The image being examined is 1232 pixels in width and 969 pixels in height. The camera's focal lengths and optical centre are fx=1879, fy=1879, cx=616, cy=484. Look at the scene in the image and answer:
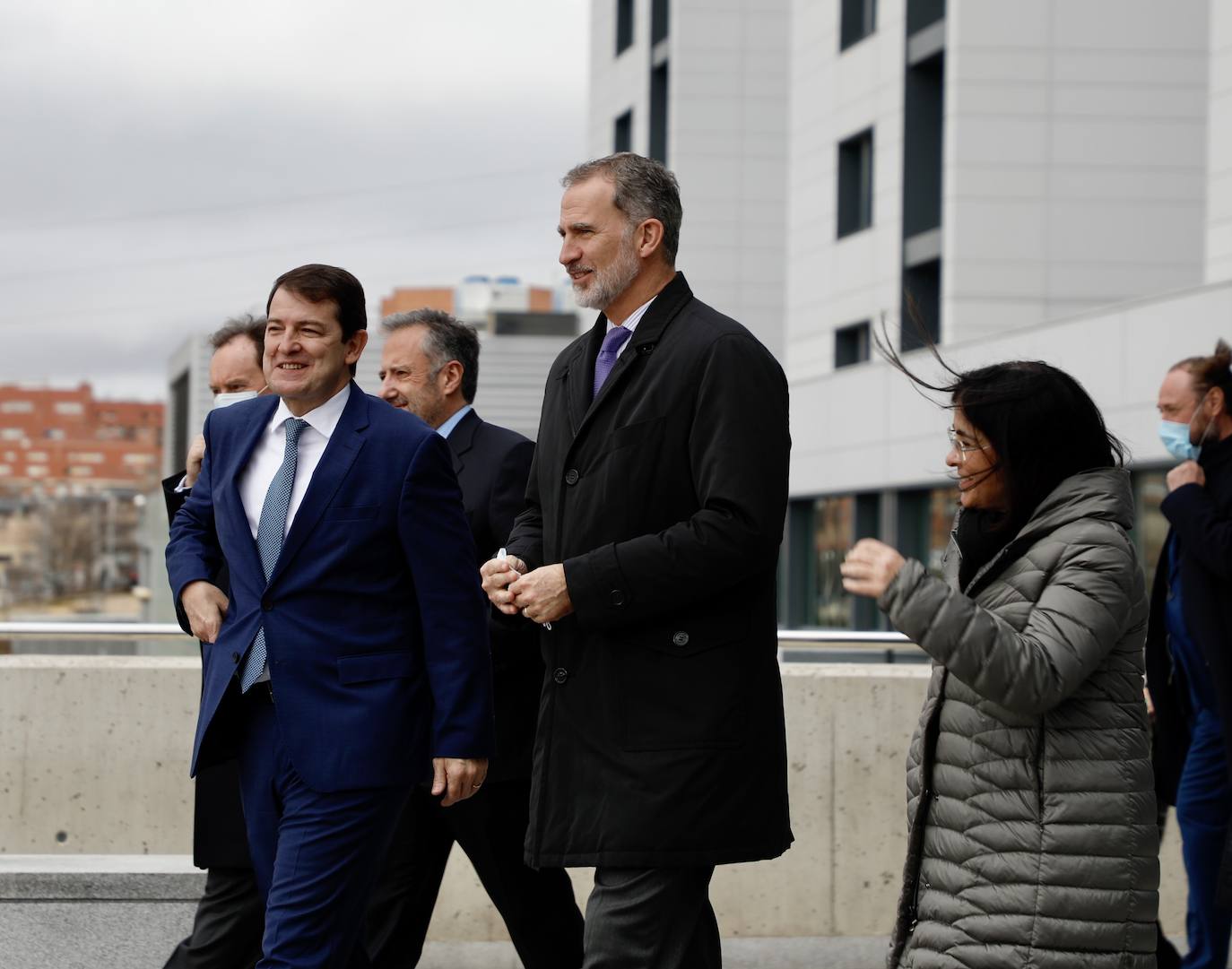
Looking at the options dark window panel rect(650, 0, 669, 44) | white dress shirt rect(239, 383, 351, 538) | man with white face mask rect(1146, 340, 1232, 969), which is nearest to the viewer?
white dress shirt rect(239, 383, 351, 538)

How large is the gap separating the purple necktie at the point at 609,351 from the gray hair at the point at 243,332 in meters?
1.62

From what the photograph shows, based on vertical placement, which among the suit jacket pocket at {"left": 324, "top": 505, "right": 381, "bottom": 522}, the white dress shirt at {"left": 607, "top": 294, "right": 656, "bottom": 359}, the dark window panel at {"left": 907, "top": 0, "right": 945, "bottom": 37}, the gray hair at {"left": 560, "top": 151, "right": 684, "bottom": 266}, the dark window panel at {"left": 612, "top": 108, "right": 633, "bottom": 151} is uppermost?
the dark window panel at {"left": 612, "top": 108, "right": 633, "bottom": 151}

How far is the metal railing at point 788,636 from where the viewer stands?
710 centimetres

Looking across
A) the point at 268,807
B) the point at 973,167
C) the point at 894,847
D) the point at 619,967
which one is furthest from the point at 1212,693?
the point at 973,167

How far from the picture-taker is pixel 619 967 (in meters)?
4.12

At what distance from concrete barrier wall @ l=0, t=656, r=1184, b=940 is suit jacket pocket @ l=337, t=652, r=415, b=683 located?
2706 mm

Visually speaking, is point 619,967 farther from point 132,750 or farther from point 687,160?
point 687,160

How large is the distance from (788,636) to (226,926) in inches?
112

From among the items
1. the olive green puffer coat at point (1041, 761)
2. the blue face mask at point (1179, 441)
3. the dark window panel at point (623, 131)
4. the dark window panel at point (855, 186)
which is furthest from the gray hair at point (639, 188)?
the dark window panel at point (623, 131)

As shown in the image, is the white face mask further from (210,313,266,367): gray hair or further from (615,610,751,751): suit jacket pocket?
(615,610,751,751): suit jacket pocket

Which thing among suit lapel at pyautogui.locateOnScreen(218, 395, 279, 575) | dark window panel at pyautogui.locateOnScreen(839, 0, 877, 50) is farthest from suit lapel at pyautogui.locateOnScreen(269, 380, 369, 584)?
dark window panel at pyautogui.locateOnScreen(839, 0, 877, 50)

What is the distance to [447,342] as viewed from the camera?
602 cm

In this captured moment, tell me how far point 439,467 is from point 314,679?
60cm

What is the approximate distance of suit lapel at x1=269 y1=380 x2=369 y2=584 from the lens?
14.4 ft
